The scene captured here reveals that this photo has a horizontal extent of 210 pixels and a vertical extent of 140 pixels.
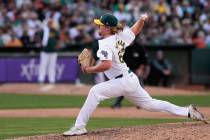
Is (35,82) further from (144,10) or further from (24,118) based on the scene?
(24,118)

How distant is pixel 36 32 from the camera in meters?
22.6

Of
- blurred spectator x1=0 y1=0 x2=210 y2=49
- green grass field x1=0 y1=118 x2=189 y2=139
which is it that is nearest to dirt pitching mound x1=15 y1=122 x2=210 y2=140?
green grass field x1=0 y1=118 x2=189 y2=139

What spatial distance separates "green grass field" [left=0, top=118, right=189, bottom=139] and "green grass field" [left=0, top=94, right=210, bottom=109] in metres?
3.43

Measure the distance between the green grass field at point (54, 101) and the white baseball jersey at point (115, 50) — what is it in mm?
7062

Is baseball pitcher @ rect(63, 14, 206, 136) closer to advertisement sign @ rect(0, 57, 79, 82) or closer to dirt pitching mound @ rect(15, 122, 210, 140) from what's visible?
dirt pitching mound @ rect(15, 122, 210, 140)

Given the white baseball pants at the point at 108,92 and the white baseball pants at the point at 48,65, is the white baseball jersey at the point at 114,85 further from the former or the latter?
the white baseball pants at the point at 48,65

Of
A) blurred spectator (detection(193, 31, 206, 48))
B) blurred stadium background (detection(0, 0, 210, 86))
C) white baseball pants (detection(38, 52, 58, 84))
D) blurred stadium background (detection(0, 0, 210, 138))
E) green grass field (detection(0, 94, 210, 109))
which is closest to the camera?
green grass field (detection(0, 94, 210, 109))

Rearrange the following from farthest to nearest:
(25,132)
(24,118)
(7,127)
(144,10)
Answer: (144,10), (24,118), (7,127), (25,132)

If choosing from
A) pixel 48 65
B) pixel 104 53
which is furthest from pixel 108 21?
pixel 48 65

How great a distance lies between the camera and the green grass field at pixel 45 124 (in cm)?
1057

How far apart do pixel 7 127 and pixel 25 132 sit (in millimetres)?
956

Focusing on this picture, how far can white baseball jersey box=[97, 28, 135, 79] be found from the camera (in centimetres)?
902

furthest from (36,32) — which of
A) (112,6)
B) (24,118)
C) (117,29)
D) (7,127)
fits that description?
(117,29)

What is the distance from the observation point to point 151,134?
911cm
